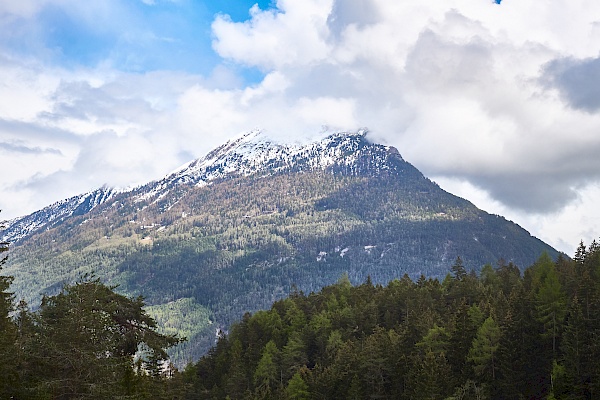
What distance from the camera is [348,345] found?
91.6 meters

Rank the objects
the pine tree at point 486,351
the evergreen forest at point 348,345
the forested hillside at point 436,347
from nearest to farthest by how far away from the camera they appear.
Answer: the evergreen forest at point 348,345 → the forested hillside at point 436,347 → the pine tree at point 486,351

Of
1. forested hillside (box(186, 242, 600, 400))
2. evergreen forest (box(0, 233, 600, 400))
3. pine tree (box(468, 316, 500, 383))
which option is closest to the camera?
evergreen forest (box(0, 233, 600, 400))

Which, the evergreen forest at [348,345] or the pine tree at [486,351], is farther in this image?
the pine tree at [486,351]

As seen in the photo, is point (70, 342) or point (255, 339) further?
point (255, 339)

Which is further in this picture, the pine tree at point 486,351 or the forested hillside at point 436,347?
the pine tree at point 486,351

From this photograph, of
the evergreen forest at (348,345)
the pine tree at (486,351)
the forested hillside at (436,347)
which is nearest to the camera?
the evergreen forest at (348,345)

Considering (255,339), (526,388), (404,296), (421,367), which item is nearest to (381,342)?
(421,367)

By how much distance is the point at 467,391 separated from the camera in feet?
227

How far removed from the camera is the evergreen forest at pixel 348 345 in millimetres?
34606

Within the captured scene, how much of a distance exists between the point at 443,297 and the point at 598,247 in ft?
95.2

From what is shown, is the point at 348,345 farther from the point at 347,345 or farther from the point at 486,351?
the point at 486,351

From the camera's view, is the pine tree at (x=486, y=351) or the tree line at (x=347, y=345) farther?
the pine tree at (x=486, y=351)

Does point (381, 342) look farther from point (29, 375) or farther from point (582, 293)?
point (29, 375)

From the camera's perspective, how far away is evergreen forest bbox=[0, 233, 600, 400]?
1362 inches
